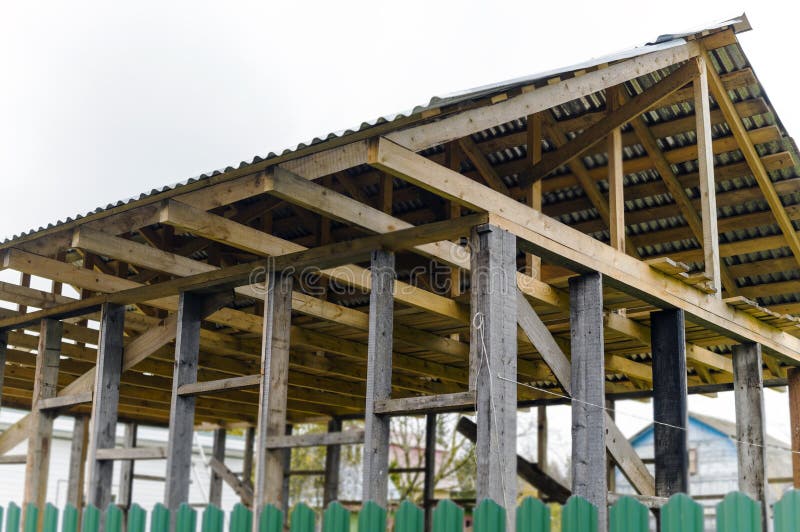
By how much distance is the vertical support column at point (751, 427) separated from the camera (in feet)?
34.1

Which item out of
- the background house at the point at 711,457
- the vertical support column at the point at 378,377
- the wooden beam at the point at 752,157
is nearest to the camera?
the vertical support column at the point at 378,377

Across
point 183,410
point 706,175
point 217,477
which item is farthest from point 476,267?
point 217,477

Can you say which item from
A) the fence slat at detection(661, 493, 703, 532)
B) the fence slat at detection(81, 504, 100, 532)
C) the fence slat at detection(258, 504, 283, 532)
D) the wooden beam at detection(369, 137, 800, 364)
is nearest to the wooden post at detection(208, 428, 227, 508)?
the fence slat at detection(81, 504, 100, 532)

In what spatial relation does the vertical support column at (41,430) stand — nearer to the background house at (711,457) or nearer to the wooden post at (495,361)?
the wooden post at (495,361)

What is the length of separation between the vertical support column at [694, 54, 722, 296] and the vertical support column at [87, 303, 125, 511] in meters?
5.76

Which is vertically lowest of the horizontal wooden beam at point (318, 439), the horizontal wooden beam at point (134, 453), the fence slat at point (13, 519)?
the fence slat at point (13, 519)

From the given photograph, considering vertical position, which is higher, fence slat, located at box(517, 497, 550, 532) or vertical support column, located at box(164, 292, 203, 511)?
vertical support column, located at box(164, 292, 203, 511)

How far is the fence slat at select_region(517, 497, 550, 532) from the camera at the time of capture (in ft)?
19.5

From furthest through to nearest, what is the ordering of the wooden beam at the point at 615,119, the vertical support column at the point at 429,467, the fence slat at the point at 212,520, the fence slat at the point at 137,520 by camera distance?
the vertical support column at the point at 429,467 < the wooden beam at the point at 615,119 < the fence slat at the point at 137,520 < the fence slat at the point at 212,520

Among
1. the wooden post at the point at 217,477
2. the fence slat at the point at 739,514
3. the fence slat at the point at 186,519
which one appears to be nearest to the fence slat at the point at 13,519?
the fence slat at the point at 186,519

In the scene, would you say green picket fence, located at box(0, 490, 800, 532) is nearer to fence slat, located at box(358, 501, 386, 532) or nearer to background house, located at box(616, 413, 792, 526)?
fence slat, located at box(358, 501, 386, 532)

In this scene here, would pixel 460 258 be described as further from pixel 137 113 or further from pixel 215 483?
pixel 137 113

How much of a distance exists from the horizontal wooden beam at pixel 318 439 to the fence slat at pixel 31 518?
273cm

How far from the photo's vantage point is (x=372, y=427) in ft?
23.1
